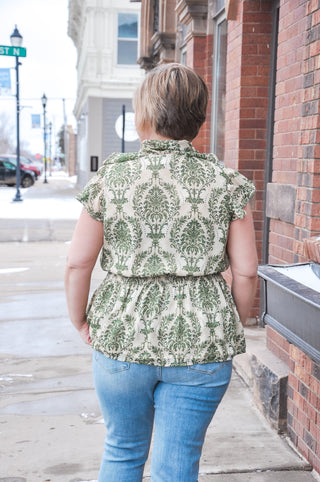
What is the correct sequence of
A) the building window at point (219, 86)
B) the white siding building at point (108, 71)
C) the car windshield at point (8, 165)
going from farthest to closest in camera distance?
the car windshield at point (8, 165) → the white siding building at point (108, 71) → the building window at point (219, 86)

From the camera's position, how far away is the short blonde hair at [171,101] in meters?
2.09

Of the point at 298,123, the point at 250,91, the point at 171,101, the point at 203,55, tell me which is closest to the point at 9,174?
the point at 203,55

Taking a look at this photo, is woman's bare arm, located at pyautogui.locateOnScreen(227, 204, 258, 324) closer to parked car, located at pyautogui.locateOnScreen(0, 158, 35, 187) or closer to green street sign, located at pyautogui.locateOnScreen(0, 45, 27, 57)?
green street sign, located at pyautogui.locateOnScreen(0, 45, 27, 57)

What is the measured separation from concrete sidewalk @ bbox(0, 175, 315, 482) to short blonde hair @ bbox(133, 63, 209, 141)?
2.11m

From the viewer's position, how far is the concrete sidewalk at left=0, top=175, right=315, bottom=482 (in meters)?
3.56

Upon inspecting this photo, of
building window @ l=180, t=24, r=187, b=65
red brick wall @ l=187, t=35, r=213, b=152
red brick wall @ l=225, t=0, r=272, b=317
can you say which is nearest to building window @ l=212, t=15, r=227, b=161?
red brick wall @ l=187, t=35, r=213, b=152

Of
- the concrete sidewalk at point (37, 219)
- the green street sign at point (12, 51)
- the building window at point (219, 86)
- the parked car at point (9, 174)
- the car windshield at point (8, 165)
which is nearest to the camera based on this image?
Result: the building window at point (219, 86)

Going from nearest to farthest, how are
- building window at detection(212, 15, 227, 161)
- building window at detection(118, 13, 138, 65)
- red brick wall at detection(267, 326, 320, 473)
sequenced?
red brick wall at detection(267, 326, 320, 473), building window at detection(212, 15, 227, 161), building window at detection(118, 13, 138, 65)

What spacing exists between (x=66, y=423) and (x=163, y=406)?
7.70 ft

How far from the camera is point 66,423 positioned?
4.26 m

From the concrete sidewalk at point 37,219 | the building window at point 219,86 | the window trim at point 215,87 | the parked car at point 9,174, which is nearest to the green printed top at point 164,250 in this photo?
the building window at point 219,86

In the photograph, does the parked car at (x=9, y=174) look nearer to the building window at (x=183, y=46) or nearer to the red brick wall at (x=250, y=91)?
the building window at (x=183, y=46)

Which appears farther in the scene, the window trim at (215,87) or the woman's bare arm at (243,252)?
the window trim at (215,87)

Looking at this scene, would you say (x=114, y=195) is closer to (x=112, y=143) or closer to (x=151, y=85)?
(x=151, y=85)
